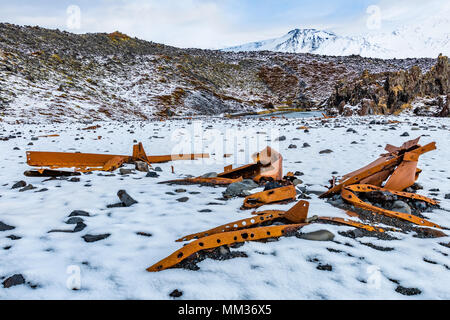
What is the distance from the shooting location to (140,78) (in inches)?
1784

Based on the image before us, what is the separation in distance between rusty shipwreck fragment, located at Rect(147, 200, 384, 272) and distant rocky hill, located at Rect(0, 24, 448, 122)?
25230mm

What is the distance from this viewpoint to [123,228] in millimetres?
3303

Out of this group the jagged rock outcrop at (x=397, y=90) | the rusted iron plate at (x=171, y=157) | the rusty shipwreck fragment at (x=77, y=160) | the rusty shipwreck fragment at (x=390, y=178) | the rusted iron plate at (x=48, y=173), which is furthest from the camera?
the jagged rock outcrop at (x=397, y=90)

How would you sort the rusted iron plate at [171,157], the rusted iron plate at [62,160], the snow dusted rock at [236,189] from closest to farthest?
the snow dusted rock at [236,189] < the rusted iron plate at [62,160] < the rusted iron plate at [171,157]

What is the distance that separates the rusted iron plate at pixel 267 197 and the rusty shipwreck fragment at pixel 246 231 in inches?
17.2

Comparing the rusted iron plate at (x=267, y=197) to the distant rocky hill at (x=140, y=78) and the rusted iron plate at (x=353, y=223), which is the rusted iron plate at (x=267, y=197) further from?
the distant rocky hill at (x=140, y=78)

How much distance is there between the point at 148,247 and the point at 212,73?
5885cm

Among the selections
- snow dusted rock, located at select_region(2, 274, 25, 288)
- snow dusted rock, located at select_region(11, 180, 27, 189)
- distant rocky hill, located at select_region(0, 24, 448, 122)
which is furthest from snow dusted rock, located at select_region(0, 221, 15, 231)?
distant rocky hill, located at select_region(0, 24, 448, 122)

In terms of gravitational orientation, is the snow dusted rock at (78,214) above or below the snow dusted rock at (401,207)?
below

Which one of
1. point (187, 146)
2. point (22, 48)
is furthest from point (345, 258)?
point (22, 48)

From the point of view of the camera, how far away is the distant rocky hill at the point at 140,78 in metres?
28.3

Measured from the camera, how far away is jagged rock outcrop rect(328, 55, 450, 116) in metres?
24.0

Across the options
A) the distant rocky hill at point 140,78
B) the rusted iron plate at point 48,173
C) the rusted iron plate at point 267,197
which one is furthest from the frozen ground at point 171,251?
the distant rocky hill at point 140,78

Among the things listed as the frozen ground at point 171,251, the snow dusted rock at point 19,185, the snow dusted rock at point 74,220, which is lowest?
the frozen ground at point 171,251
